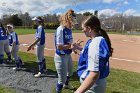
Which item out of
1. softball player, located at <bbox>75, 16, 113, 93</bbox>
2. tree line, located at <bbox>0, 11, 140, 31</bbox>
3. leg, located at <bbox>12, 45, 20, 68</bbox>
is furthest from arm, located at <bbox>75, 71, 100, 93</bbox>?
tree line, located at <bbox>0, 11, 140, 31</bbox>

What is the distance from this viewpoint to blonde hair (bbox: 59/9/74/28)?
540cm

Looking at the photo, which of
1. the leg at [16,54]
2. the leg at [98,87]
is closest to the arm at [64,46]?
the leg at [98,87]

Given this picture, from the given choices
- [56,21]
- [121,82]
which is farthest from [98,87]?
[56,21]

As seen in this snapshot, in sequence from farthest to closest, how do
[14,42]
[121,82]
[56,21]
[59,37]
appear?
[56,21], [14,42], [121,82], [59,37]

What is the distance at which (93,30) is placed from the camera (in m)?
3.21

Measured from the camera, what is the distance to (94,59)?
3.03 m

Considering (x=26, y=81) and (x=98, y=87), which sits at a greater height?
(x=98, y=87)

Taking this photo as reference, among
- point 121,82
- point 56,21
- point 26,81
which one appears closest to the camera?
point 26,81

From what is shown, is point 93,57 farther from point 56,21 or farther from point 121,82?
point 56,21

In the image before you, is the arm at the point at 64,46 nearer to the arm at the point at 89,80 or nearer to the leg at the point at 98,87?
the leg at the point at 98,87

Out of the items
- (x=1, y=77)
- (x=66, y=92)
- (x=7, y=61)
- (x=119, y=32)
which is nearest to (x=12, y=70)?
(x=1, y=77)

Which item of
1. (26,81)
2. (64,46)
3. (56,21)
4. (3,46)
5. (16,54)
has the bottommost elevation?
(26,81)

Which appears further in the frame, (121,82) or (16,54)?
(16,54)

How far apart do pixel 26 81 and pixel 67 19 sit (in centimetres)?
312
